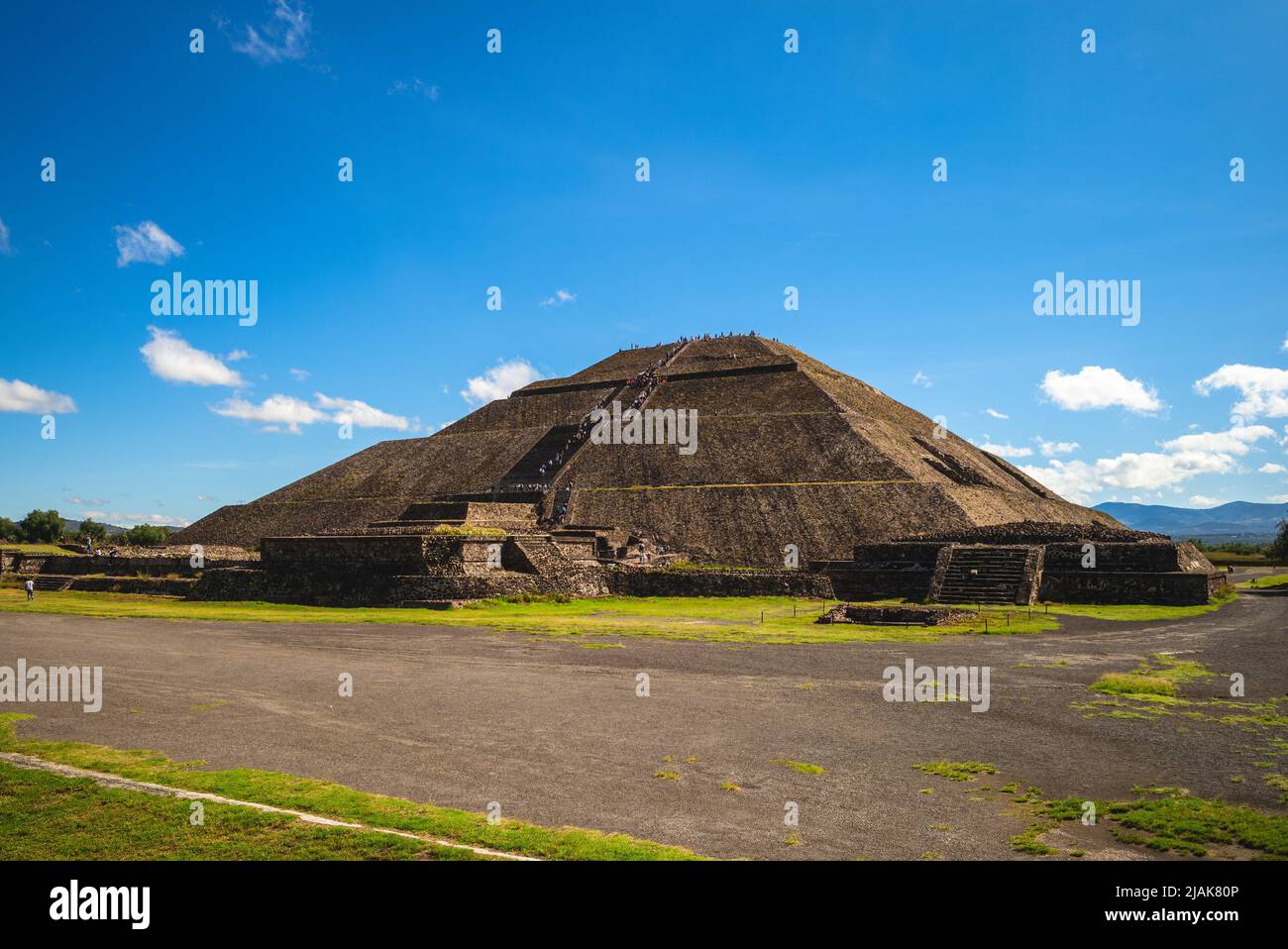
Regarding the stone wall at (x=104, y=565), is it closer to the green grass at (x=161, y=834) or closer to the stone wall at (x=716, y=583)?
the stone wall at (x=716, y=583)

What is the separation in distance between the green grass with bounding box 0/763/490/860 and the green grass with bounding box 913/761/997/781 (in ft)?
19.6

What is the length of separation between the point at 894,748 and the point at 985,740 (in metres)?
1.46

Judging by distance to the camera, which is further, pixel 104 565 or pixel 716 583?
pixel 104 565

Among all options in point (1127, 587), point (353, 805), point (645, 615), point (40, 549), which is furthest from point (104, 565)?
point (1127, 587)

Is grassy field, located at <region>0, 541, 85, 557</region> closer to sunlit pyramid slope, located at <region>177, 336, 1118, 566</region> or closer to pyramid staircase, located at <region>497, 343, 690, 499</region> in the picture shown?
sunlit pyramid slope, located at <region>177, 336, 1118, 566</region>

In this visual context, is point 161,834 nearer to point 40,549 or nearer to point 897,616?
point 897,616

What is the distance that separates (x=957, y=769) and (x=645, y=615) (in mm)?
21282

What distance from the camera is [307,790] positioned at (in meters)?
8.92

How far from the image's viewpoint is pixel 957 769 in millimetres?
10062

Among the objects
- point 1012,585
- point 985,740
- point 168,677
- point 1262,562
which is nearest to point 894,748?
point 985,740

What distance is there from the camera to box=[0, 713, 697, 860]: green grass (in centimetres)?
718

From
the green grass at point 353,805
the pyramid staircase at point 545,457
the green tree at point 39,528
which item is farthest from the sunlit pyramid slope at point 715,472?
the green grass at point 353,805

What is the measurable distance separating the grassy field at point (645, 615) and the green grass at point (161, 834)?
16.4 m
